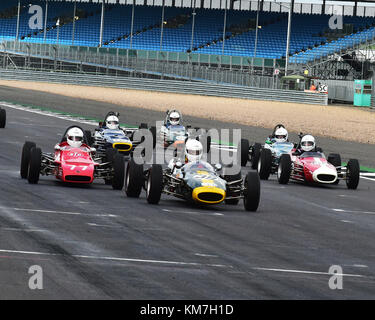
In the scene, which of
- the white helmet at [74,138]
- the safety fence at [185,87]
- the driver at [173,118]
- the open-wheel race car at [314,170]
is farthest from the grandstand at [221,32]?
the white helmet at [74,138]

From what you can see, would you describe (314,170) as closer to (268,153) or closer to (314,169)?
(314,169)

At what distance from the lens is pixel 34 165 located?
57.5 feet

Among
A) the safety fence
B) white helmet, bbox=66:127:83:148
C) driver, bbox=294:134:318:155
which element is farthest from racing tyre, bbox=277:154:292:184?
the safety fence

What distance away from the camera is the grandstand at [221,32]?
7562 cm

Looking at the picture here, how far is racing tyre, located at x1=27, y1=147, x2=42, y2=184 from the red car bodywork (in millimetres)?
495

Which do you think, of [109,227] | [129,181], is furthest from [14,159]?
[109,227]

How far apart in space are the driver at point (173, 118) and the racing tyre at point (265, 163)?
7.08 m

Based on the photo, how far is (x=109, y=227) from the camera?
13297 millimetres

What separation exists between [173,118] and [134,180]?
484 inches

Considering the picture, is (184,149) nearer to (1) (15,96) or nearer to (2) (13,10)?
(1) (15,96)

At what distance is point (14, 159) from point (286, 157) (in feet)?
22.8

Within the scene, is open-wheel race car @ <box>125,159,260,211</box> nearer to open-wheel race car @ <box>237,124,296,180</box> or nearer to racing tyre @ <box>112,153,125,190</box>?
racing tyre @ <box>112,153,125,190</box>

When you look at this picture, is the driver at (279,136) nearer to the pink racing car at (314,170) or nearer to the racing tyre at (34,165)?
the pink racing car at (314,170)

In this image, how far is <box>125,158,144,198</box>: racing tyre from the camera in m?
16.7
